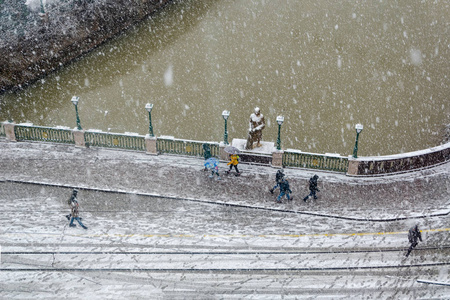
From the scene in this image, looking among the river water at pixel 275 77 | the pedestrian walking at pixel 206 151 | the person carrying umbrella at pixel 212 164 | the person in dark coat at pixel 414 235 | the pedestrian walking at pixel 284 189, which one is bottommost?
the person in dark coat at pixel 414 235

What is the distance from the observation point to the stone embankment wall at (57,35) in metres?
33.7

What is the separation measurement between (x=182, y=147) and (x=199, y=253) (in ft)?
20.6

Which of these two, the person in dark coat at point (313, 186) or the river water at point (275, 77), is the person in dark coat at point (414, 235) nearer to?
the person in dark coat at point (313, 186)

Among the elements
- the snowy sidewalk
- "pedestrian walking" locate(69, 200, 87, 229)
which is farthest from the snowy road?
the snowy sidewalk

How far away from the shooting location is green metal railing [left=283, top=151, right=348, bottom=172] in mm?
23547

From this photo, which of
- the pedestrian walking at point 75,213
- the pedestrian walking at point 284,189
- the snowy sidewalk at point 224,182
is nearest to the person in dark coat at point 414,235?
the snowy sidewalk at point 224,182

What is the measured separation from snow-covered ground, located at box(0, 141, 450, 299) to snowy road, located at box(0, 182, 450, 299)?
0.04 meters

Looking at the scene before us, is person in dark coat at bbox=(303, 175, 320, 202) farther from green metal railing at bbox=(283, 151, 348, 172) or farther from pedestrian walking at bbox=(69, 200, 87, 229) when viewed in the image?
pedestrian walking at bbox=(69, 200, 87, 229)

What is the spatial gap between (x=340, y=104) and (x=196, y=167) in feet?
35.1

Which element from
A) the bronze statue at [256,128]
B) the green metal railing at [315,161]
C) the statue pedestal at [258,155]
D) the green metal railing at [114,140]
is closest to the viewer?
the bronze statue at [256,128]

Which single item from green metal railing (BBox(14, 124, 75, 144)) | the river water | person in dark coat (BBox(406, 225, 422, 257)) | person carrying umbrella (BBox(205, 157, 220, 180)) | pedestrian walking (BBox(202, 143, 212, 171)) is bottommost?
person in dark coat (BBox(406, 225, 422, 257))

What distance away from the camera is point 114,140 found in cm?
2483

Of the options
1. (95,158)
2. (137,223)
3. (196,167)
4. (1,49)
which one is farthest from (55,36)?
(137,223)

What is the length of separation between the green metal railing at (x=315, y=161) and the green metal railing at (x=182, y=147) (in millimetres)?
3186
